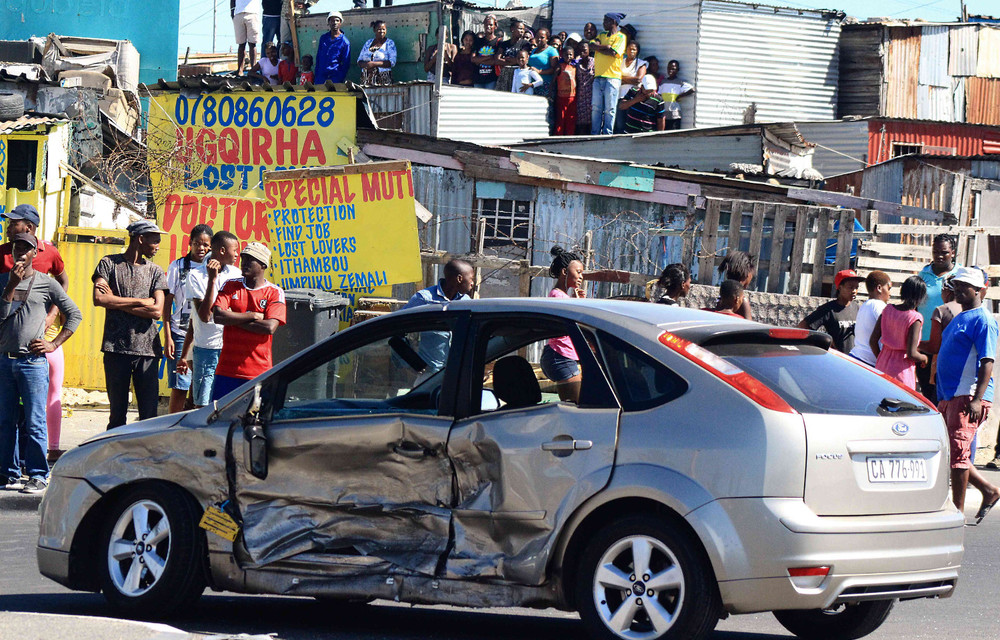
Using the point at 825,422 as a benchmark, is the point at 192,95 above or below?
above

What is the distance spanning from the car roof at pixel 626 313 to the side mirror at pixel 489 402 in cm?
38

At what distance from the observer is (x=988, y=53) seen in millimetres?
32969

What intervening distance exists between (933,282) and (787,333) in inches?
246

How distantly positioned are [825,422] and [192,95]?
15026mm

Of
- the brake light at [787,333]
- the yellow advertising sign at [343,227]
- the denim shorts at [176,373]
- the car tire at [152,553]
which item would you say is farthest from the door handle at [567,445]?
the yellow advertising sign at [343,227]

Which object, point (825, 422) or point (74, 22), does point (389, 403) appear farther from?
point (74, 22)

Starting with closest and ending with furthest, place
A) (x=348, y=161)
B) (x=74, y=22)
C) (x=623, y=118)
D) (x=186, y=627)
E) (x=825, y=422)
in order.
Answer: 1. (x=825, y=422)
2. (x=186, y=627)
3. (x=348, y=161)
4. (x=623, y=118)
5. (x=74, y=22)

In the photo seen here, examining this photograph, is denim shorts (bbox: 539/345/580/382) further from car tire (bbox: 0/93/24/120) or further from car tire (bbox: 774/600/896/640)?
car tire (bbox: 0/93/24/120)

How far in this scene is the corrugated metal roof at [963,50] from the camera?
32.0 meters

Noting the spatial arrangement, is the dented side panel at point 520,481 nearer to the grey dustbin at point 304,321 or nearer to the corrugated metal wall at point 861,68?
the grey dustbin at point 304,321

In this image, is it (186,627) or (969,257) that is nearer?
(186,627)

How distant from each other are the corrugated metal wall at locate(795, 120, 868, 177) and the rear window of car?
24.1 metres

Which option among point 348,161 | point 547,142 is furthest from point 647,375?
point 547,142

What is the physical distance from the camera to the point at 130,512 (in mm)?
6203
